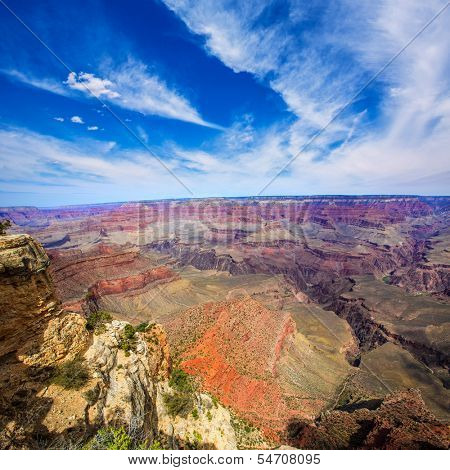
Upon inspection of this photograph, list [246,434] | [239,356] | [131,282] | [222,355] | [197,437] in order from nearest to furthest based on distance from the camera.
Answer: [197,437]
[246,434]
[222,355]
[239,356]
[131,282]

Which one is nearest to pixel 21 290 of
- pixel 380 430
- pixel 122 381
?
pixel 122 381

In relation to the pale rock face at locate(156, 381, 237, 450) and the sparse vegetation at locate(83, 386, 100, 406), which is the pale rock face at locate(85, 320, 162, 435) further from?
the pale rock face at locate(156, 381, 237, 450)

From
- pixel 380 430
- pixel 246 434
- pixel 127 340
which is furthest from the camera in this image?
pixel 246 434

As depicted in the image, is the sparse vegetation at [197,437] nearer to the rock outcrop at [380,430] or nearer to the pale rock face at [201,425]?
the pale rock face at [201,425]

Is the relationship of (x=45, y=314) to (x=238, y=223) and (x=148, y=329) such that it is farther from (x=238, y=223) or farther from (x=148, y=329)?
(x=238, y=223)

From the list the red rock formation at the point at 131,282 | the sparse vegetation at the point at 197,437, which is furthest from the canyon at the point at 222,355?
the red rock formation at the point at 131,282

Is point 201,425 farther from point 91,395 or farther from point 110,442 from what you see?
point 110,442

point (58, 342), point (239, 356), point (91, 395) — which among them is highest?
point (58, 342)
